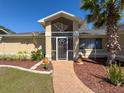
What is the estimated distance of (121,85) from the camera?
1203cm

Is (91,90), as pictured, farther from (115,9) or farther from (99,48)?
(99,48)

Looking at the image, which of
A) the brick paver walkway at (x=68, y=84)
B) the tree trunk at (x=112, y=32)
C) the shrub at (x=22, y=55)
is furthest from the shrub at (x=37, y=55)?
the brick paver walkway at (x=68, y=84)

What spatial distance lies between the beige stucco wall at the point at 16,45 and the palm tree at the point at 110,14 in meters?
8.08

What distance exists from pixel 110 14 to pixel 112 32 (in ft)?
5.79

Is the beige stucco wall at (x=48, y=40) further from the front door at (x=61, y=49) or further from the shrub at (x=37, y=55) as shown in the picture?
the front door at (x=61, y=49)

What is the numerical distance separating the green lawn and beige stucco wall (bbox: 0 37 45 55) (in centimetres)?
966

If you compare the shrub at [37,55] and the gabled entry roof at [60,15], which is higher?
the gabled entry roof at [60,15]

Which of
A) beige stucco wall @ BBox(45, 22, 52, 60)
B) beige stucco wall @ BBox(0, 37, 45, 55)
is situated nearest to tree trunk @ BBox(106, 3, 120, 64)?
beige stucco wall @ BBox(45, 22, 52, 60)

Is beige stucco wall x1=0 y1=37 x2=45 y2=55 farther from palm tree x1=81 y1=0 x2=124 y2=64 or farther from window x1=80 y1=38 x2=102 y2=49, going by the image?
palm tree x1=81 y1=0 x2=124 y2=64

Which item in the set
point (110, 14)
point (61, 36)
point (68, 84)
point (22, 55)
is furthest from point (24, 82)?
point (22, 55)

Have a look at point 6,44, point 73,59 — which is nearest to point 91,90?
point 73,59

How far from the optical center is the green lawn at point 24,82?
10.6 meters

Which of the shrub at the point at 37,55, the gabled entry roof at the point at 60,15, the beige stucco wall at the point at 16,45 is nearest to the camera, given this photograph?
Answer: the gabled entry roof at the point at 60,15

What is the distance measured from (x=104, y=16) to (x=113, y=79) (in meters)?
9.39
